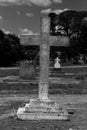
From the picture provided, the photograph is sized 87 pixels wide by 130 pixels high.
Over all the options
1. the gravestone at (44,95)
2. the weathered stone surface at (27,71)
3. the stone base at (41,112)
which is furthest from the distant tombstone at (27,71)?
the stone base at (41,112)

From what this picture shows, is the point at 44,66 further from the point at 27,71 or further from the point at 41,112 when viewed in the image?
the point at 27,71

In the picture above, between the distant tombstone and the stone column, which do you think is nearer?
the stone column

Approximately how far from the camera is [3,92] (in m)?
13.3

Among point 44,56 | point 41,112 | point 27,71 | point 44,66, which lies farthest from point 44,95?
point 27,71

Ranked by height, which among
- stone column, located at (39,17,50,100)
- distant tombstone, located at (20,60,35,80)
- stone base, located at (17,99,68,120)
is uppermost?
stone column, located at (39,17,50,100)

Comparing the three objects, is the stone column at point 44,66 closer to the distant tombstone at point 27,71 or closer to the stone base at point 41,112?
the stone base at point 41,112

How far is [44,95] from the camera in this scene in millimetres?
7637

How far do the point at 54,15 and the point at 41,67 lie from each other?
49.1 m

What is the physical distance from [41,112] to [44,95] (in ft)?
1.72

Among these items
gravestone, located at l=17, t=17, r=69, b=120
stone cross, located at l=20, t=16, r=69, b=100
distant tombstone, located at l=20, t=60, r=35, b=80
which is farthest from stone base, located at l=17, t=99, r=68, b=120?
distant tombstone, located at l=20, t=60, r=35, b=80

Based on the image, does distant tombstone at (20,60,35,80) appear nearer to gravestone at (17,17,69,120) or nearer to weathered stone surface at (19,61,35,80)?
weathered stone surface at (19,61,35,80)

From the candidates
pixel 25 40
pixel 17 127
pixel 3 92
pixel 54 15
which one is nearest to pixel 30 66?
pixel 3 92

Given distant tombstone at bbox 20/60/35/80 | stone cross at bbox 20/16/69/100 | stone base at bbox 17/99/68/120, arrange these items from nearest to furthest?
stone base at bbox 17/99/68/120
stone cross at bbox 20/16/69/100
distant tombstone at bbox 20/60/35/80

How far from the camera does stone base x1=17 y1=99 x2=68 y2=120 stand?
723 cm
